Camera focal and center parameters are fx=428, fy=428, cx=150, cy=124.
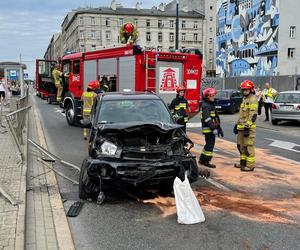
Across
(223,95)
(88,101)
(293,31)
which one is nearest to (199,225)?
(88,101)

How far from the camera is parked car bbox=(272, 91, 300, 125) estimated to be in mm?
18328

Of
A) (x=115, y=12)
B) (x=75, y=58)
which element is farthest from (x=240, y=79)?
(x=115, y=12)

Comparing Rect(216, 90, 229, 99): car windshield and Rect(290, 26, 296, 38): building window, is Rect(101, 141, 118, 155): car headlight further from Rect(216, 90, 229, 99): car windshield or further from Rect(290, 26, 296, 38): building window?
Rect(290, 26, 296, 38): building window

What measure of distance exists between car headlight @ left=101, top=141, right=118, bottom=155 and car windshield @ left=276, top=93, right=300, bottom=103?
14.0 m

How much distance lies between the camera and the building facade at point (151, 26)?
108 m

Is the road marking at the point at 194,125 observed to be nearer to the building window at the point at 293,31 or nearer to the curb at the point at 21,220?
the curb at the point at 21,220

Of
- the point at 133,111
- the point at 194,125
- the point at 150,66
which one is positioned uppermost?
the point at 150,66

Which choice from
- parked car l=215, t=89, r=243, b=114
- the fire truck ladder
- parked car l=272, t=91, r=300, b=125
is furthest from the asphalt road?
parked car l=215, t=89, r=243, b=114

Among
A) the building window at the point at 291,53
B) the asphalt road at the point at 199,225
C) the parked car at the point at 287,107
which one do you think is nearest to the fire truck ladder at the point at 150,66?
the asphalt road at the point at 199,225

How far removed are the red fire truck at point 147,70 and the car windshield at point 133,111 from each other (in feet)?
16.5

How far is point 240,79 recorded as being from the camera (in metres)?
41.8

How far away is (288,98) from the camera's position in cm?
1873

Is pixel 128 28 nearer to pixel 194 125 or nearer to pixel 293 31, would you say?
pixel 194 125

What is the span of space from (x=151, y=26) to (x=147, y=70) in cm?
10258
